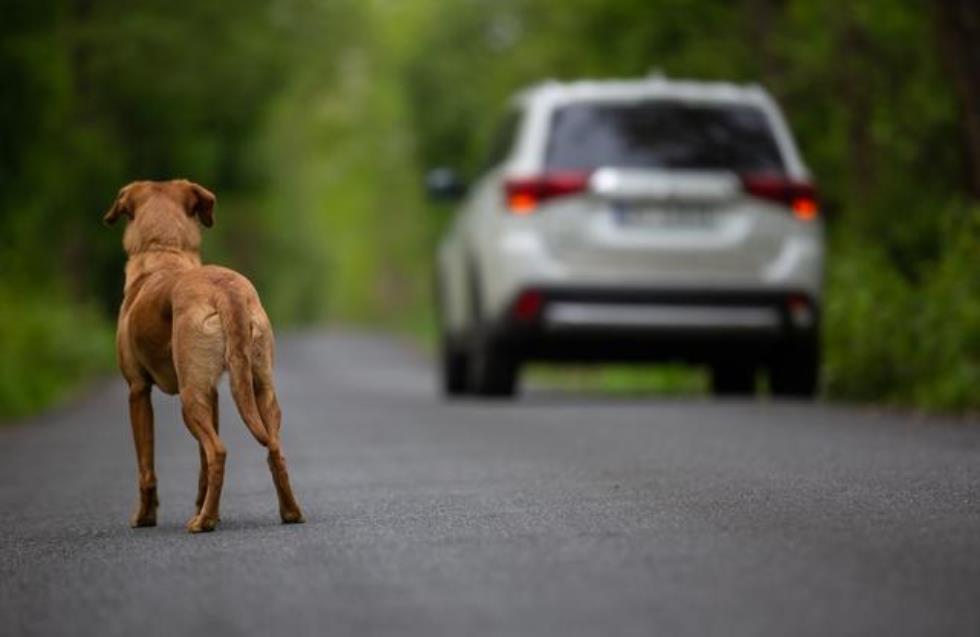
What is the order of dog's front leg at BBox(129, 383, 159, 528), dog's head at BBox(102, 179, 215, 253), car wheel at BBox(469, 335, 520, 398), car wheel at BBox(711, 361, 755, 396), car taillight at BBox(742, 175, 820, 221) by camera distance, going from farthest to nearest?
car wheel at BBox(711, 361, 755, 396)
car wheel at BBox(469, 335, 520, 398)
car taillight at BBox(742, 175, 820, 221)
dog's head at BBox(102, 179, 215, 253)
dog's front leg at BBox(129, 383, 159, 528)

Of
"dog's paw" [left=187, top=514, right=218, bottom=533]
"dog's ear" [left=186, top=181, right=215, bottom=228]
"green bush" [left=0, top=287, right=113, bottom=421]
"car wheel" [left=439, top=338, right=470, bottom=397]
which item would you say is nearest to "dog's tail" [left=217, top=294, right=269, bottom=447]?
"dog's paw" [left=187, top=514, right=218, bottom=533]

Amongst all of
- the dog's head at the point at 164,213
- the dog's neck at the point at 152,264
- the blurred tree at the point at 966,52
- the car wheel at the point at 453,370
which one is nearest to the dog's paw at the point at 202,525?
the dog's neck at the point at 152,264

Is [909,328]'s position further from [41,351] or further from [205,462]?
[41,351]

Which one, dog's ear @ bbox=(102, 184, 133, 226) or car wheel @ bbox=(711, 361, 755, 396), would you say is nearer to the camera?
dog's ear @ bbox=(102, 184, 133, 226)

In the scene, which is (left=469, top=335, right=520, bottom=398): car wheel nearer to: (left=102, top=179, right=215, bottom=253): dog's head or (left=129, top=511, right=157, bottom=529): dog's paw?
(left=102, top=179, right=215, bottom=253): dog's head

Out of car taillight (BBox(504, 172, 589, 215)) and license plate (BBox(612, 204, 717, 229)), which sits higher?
Answer: car taillight (BBox(504, 172, 589, 215))

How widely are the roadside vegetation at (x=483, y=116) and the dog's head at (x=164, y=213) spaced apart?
618 cm

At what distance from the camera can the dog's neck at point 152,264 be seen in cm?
788

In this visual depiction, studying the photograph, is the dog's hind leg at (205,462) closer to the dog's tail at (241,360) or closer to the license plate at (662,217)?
the dog's tail at (241,360)

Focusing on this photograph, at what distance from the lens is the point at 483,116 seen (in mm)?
39938

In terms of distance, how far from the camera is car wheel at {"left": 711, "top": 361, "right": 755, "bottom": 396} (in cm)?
1652

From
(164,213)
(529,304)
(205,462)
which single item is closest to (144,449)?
(205,462)

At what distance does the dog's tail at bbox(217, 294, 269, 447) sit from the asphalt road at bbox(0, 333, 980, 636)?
382mm

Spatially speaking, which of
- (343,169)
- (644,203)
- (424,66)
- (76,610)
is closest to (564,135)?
(644,203)
